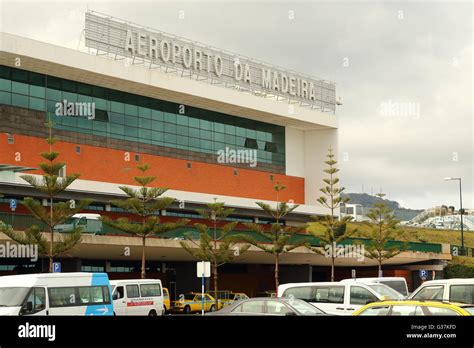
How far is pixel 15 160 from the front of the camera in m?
42.4

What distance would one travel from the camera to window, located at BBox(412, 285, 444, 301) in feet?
61.0

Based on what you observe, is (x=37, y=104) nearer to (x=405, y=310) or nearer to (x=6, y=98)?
(x=6, y=98)

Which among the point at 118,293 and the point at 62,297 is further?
the point at 118,293

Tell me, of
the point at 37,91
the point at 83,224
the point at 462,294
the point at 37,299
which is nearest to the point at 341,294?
the point at 462,294

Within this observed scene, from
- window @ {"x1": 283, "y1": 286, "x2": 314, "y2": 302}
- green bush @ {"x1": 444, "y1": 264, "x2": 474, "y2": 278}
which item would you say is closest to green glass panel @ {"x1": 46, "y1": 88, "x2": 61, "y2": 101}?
window @ {"x1": 283, "y1": 286, "x2": 314, "y2": 302}

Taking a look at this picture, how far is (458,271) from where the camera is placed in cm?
6194

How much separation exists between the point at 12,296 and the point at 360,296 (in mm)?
11014

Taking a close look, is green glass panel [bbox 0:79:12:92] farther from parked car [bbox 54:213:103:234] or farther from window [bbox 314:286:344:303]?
window [bbox 314:286:344:303]

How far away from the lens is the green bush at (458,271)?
6131 cm

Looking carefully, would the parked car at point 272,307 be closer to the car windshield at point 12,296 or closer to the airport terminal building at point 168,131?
the car windshield at point 12,296

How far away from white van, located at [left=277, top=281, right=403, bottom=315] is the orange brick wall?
21988 mm

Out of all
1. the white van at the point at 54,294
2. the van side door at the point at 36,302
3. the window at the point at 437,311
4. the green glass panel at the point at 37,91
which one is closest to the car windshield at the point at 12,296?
the white van at the point at 54,294

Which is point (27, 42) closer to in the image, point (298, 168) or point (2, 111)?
point (2, 111)
